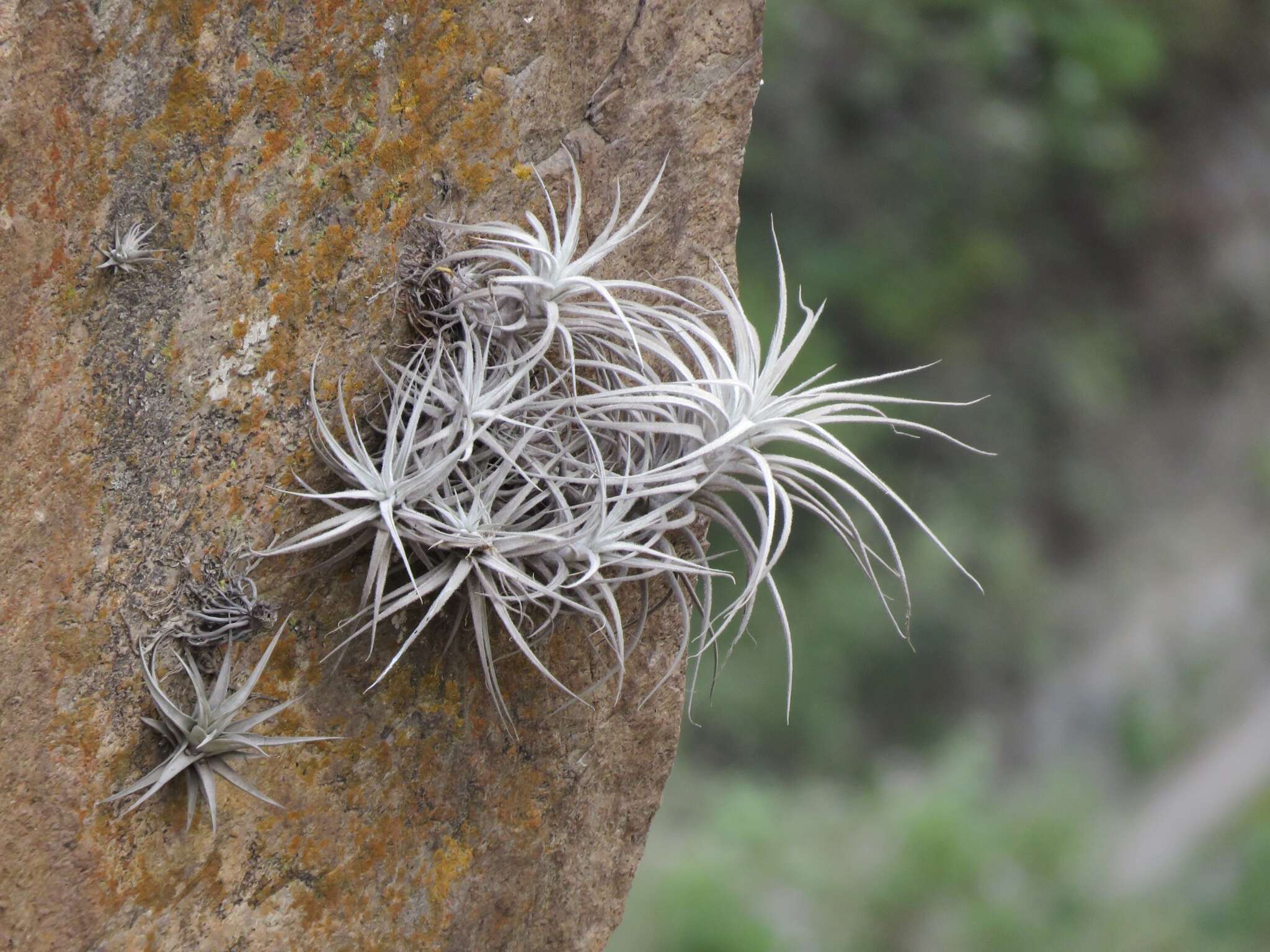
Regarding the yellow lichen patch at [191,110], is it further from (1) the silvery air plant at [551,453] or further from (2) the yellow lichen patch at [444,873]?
(2) the yellow lichen patch at [444,873]

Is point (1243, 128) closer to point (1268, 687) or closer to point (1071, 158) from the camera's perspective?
point (1071, 158)

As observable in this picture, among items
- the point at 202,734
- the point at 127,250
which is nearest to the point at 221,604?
the point at 202,734

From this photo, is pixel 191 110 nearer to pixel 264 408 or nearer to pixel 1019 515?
pixel 264 408

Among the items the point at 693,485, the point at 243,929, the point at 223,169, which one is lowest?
the point at 243,929

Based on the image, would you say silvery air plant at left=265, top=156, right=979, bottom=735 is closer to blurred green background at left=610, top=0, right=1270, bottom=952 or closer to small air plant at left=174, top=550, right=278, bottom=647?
small air plant at left=174, top=550, right=278, bottom=647

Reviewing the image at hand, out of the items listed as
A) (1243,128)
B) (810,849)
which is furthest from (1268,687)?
(810,849)

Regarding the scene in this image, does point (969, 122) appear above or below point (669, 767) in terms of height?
above

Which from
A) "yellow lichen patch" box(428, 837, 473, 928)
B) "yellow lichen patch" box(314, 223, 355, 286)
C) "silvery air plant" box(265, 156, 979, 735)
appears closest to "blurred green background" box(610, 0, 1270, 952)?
"yellow lichen patch" box(428, 837, 473, 928)
